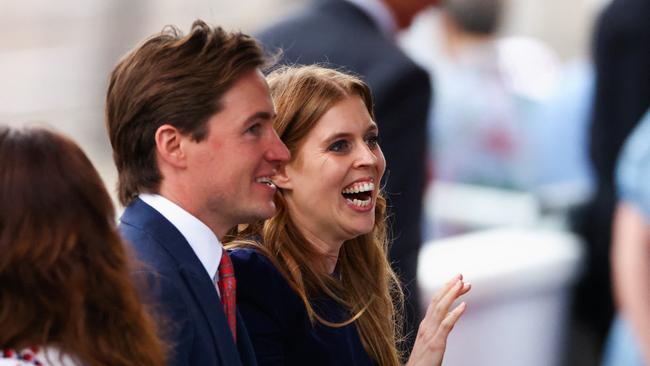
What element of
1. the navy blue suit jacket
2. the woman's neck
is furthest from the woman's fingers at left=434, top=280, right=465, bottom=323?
the navy blue suit jacket

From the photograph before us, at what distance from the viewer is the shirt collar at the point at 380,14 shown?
12.5 feet

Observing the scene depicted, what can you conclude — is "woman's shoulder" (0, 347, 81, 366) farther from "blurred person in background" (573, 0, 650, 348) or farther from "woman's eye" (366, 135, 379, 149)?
"blurred person in background" (573, 0, 650, 348)

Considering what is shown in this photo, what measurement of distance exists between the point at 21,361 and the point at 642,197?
2627 millimetres

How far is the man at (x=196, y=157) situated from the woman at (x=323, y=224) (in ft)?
0.68

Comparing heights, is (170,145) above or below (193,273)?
above

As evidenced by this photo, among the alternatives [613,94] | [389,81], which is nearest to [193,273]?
[389,81]

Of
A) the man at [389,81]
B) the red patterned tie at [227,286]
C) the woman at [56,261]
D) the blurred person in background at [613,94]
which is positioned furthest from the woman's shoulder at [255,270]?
the blurred person in background at [613,94]

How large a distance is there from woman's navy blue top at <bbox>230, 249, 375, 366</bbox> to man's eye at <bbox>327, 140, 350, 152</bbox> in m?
0.26

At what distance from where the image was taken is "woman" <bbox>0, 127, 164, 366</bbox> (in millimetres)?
1716

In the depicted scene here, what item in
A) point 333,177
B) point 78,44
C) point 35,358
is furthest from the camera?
point 78,44

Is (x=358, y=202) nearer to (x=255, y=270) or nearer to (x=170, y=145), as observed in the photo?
(x=255, y=270)

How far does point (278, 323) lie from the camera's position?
7.61 ft

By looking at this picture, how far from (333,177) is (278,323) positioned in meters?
0.31

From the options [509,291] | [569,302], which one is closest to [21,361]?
[509,291]
